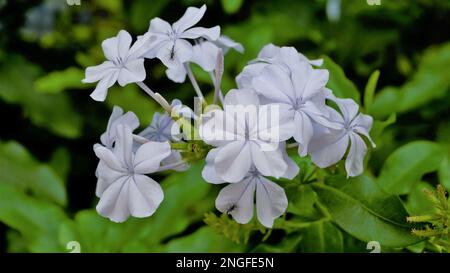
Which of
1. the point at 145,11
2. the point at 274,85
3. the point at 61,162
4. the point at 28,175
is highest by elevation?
the point at 145,11

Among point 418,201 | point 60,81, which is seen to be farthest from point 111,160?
point 60,81

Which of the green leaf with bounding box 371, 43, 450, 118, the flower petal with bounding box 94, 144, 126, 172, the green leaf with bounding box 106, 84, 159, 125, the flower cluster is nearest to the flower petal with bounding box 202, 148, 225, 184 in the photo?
the flower cluster

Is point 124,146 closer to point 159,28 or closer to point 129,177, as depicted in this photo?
point 129,177

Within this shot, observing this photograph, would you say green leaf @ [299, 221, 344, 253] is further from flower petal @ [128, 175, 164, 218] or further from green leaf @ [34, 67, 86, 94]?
green leaf @ [34, 67, 86, 94]

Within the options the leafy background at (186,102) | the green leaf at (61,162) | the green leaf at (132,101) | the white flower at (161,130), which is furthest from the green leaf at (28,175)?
the white flower at (161,130)

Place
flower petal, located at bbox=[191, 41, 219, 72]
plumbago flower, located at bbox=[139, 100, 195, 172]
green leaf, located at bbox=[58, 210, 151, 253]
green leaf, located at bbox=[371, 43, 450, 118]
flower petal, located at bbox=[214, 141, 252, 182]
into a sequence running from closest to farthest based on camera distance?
flower petal, located at bbox=[214, 141, 252, 182] < plumbago flower, located at bbox=[139, 100, 195, 172] < flower petal, located at bbox=[191, 41, 219, 72] < green leaf, located at bbox=[58, 210, 151, 253] < green leaf, located at bbox=[371, 43, 450, 118]

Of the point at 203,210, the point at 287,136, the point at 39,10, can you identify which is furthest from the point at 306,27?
the point at 287,136
